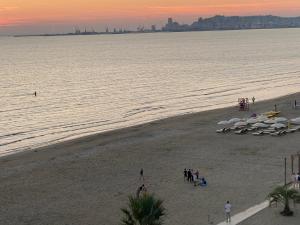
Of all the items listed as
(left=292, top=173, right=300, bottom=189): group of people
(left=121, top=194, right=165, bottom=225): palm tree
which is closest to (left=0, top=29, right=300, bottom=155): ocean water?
(left=292, top=173, right=300, bottom=189): group of people

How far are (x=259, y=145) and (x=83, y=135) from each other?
1521cm

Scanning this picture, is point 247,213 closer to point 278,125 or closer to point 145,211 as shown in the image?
point 145,211

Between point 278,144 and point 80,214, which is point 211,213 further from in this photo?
point 278,144

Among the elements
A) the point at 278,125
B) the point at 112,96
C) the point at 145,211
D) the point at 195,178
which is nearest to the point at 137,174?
the point at 195,178

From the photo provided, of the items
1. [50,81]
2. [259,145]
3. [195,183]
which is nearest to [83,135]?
[259,145]

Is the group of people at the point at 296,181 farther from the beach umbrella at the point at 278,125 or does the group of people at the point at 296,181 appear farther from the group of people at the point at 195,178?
the beach umbrella at the point at 278,125

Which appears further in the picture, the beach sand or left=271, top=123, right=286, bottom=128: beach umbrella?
left=271, top=123, right=286, bottom=128: beach umbrella

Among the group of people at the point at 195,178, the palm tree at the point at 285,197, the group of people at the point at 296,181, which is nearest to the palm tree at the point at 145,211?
the palm tree at the point at 285,197

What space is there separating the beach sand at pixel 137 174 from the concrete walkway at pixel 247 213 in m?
0.38

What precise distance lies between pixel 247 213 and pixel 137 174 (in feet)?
26.5

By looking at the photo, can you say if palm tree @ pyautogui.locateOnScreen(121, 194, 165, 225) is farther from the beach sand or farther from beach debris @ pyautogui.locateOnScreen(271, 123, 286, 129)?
beach debris @ pyautogui.locateOnScreen(271, 123, 286, 129)

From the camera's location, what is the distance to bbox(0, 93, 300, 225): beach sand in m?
20.4

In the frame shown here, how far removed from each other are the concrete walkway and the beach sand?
38 centimetres

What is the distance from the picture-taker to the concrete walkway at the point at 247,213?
18.2 meters
